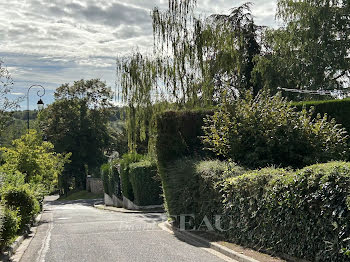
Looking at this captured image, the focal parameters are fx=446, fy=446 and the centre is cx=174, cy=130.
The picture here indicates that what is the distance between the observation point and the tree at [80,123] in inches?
2188

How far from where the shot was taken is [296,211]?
8.23m

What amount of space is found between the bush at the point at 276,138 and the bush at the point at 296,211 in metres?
3.32

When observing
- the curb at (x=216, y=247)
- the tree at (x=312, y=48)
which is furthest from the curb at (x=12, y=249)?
the tree at (x=312, y=48)

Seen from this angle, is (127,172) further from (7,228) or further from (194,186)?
(7,228)

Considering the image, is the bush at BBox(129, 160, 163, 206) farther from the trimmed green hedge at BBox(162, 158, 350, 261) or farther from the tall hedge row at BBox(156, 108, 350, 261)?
the trimmed green hedge at BBox(162, 158, 350, 261)

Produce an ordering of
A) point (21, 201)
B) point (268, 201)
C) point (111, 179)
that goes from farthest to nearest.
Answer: point (111, 179) → point (21, 201) → point (268, 201)

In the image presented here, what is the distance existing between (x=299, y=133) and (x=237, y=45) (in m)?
17.4

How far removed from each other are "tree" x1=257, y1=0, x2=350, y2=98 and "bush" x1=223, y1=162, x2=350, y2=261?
725 inches

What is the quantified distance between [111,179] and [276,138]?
24090 mm

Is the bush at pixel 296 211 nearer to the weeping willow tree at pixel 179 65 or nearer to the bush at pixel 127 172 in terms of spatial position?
the weeping willow tree at pixel 179 65

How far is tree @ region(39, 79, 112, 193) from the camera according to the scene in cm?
5556

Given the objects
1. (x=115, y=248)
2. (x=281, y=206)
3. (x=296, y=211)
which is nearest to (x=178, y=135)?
(x=115, y=248)

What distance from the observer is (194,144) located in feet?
53.6

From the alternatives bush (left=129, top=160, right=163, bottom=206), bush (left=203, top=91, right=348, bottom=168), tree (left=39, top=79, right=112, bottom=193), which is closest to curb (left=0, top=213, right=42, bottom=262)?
bush (left=203, top=91, right=348, bottom=168)
